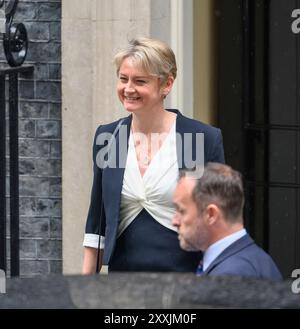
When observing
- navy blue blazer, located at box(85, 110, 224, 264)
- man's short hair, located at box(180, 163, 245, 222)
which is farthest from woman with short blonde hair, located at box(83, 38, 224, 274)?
man's short hair, located at box(180, 163, 245, 222)

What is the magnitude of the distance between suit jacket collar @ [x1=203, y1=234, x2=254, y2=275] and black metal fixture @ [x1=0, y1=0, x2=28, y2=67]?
3011 mm

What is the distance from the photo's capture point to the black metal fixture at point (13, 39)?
588 cm

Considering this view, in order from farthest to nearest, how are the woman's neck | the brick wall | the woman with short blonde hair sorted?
1. the brick wall
2. the woman's neck
3. the woman with short blonde hair

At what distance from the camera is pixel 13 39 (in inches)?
237

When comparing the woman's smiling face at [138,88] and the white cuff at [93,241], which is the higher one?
the woman's smiling face at [138,88]

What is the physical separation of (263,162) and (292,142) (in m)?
0.21

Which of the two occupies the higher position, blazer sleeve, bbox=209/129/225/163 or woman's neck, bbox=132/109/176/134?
woman's neck, bbox=132/109/176/134

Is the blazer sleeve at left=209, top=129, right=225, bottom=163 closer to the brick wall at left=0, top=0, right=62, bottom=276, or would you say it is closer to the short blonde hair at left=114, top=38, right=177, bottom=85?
the short blonde hair at left=114, top=38, right=177, bottom=85

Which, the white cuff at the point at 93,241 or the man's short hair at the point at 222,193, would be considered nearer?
the man's short hair at the point at 222,193

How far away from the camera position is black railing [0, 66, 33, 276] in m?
5.84

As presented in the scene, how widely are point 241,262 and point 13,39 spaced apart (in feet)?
10.7
